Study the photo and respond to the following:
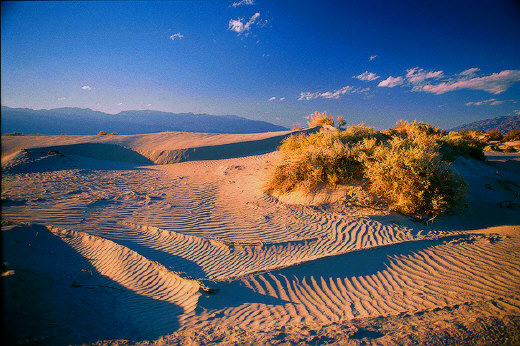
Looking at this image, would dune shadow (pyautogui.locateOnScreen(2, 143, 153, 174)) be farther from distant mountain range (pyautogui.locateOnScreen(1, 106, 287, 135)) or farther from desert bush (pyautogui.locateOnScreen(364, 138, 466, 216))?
distant mountain range (pyautogui.locateOnScreen(1, 106, 287, 135))

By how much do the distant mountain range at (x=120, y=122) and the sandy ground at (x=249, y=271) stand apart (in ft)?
193

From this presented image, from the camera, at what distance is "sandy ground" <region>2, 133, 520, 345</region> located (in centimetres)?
238

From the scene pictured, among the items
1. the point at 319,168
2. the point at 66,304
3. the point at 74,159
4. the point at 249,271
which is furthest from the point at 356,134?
Answer: the point at 74,159

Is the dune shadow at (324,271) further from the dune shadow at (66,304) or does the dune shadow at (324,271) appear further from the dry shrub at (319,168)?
the dry shrub at (319,168)

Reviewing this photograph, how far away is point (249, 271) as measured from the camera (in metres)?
3.50

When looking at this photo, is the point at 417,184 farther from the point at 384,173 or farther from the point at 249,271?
the point at 249,271

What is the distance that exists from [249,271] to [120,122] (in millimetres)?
94705

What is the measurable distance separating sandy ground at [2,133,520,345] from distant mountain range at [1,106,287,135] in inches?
2317

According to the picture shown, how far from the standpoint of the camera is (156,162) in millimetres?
14180

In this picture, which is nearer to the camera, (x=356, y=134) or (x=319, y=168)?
(x=319, y=168)

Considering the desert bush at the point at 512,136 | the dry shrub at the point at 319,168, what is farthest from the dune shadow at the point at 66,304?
the desert bush at the point at 512,136

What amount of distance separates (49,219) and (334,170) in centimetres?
767

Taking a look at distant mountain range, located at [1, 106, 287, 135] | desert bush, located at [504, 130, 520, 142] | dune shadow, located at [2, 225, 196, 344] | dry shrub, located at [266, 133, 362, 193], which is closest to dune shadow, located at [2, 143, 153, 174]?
dune shadow, located at [2, 225, 196, 344]

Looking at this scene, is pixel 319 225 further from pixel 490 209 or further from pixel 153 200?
pixel 490 209
